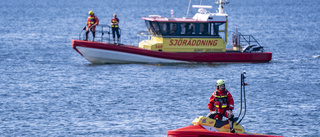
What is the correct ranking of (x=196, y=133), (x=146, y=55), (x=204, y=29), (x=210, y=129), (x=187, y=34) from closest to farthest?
(x=196, y=133), (x=210, y=129), (x=146, y=55), (x=187, y=34), (x=204, y=29)

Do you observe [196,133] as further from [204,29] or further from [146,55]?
[204,29]

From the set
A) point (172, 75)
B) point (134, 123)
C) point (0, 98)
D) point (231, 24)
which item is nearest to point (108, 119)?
point (134, 123)

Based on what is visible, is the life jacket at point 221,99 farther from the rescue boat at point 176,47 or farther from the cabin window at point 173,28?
the cabin window at point 173,28

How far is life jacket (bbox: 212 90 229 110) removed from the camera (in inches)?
783

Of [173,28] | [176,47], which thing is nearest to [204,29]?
[173,28]

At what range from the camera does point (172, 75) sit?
1419 inches

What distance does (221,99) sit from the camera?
19922mm

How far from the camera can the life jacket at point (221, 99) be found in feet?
65.3

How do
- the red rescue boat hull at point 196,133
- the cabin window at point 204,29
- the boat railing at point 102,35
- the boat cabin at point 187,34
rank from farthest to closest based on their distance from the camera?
the cabin window at point 204,29
the boat cabin at point 187,34
the boat railing at point 102,35
the red rescue boat hull at point 196,133

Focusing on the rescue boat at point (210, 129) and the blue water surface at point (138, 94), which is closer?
the rescue boat at point (210, 129)

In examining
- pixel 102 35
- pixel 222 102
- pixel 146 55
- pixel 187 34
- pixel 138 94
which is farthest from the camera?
pixel 187 34

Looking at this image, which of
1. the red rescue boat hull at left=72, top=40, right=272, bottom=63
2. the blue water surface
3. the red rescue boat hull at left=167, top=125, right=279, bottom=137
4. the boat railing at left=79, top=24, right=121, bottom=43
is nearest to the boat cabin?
the red rescue boat hull at left=72, top=40, right=272, bottom=63

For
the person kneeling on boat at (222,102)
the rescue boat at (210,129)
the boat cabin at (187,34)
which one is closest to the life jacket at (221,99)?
the person kneeling on boat at (222,102)

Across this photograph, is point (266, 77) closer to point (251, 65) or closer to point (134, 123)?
point (251, 65)
